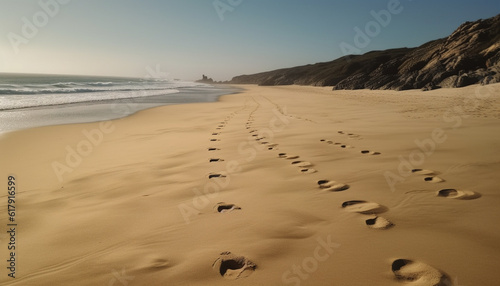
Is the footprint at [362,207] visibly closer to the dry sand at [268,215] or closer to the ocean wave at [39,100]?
the dry sand at [268,215]

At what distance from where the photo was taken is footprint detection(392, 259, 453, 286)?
127cm

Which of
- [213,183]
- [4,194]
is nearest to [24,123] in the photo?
[4,194]


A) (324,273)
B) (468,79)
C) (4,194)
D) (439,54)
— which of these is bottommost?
(4,194)

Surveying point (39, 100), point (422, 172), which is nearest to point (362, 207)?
point (422, 172)

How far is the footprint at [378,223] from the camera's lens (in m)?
1.80

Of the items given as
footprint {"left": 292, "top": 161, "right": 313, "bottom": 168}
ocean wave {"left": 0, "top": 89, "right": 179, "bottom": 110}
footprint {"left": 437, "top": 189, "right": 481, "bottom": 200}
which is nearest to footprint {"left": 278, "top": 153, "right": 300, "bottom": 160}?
footprint {"left": 292, "top": 161, "right": 313, "bottom": 168}

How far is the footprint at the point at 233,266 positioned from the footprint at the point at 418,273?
30.6 inches

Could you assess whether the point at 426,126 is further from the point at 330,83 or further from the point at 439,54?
the point at 330,83

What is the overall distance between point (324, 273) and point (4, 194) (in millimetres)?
3722

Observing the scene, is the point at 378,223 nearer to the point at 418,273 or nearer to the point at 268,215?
the point at 418,273

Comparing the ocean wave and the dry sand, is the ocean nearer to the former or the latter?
the ocean wave

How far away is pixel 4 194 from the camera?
3082mm

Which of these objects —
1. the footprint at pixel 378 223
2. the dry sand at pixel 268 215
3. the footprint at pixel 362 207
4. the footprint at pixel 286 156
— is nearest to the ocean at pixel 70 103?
the dry sand at pixel 268 215

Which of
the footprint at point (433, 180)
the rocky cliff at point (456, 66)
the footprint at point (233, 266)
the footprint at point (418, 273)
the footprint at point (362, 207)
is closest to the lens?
the footprint at point (418, 273)
